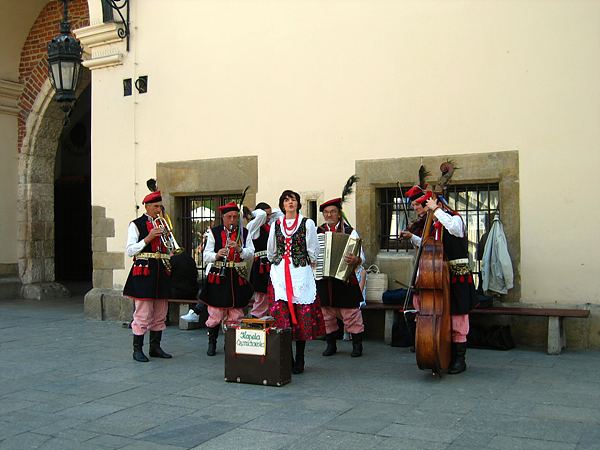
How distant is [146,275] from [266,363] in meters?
1.90

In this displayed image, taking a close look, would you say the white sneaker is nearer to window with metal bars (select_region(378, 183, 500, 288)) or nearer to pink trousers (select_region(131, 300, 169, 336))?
pink trousers (select_region(131, 300, 169, 336))

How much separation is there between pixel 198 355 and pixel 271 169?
2.79 m

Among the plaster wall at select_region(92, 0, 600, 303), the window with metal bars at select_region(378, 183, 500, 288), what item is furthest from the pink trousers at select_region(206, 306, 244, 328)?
the window with metal bars at select_region(378, 183, 500, 288)

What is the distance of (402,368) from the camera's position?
7.15m

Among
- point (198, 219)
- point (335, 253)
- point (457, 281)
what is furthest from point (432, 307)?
point (198, 219)

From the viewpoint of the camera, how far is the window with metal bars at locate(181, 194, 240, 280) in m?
10.5

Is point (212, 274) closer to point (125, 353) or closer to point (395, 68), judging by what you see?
point (125, 353)

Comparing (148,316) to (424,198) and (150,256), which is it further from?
(424,198)

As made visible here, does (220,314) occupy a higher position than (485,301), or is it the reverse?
(485,301)

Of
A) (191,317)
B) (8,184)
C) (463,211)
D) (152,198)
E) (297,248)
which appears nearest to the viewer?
(297,248)

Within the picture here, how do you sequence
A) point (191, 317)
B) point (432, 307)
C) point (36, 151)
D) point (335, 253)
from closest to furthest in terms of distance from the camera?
point (432, 307) → point (335, 253) → point (191, 317) → point (36, 151)

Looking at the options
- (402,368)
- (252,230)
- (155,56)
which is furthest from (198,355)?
(155,56)

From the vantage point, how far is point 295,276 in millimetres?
6840

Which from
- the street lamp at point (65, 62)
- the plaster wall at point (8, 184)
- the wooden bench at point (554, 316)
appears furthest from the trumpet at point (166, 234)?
the plaster wall at point (8, 184)
